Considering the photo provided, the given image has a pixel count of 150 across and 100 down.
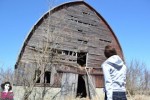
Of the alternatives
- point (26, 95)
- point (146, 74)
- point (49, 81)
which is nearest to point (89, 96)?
point (49, 81)

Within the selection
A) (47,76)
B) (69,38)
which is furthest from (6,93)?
(69,38)

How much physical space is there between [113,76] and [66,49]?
15.7 metres

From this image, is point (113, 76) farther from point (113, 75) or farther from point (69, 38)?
point (69, 38)

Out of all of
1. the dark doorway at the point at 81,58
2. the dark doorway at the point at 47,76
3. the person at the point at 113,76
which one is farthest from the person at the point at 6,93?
the dark doorway at the point at 81,58

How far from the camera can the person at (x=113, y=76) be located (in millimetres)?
4668

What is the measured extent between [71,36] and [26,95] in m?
5.89

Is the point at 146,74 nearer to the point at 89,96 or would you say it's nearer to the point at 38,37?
the point at 89,96

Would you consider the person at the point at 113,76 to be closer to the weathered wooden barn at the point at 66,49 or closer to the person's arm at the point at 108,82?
the person's arm at the point at 108,82

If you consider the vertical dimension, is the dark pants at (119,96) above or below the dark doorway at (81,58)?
below

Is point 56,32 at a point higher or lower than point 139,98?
higher

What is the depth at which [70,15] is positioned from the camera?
21156 mm

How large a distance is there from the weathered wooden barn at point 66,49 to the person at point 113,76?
12.3m

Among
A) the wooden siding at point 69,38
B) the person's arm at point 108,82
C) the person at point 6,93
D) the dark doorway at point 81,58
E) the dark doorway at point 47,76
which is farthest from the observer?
the dark doorway at point 81,58

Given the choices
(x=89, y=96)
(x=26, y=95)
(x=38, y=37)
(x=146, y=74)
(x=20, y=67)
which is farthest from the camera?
(x=146, y=74)
